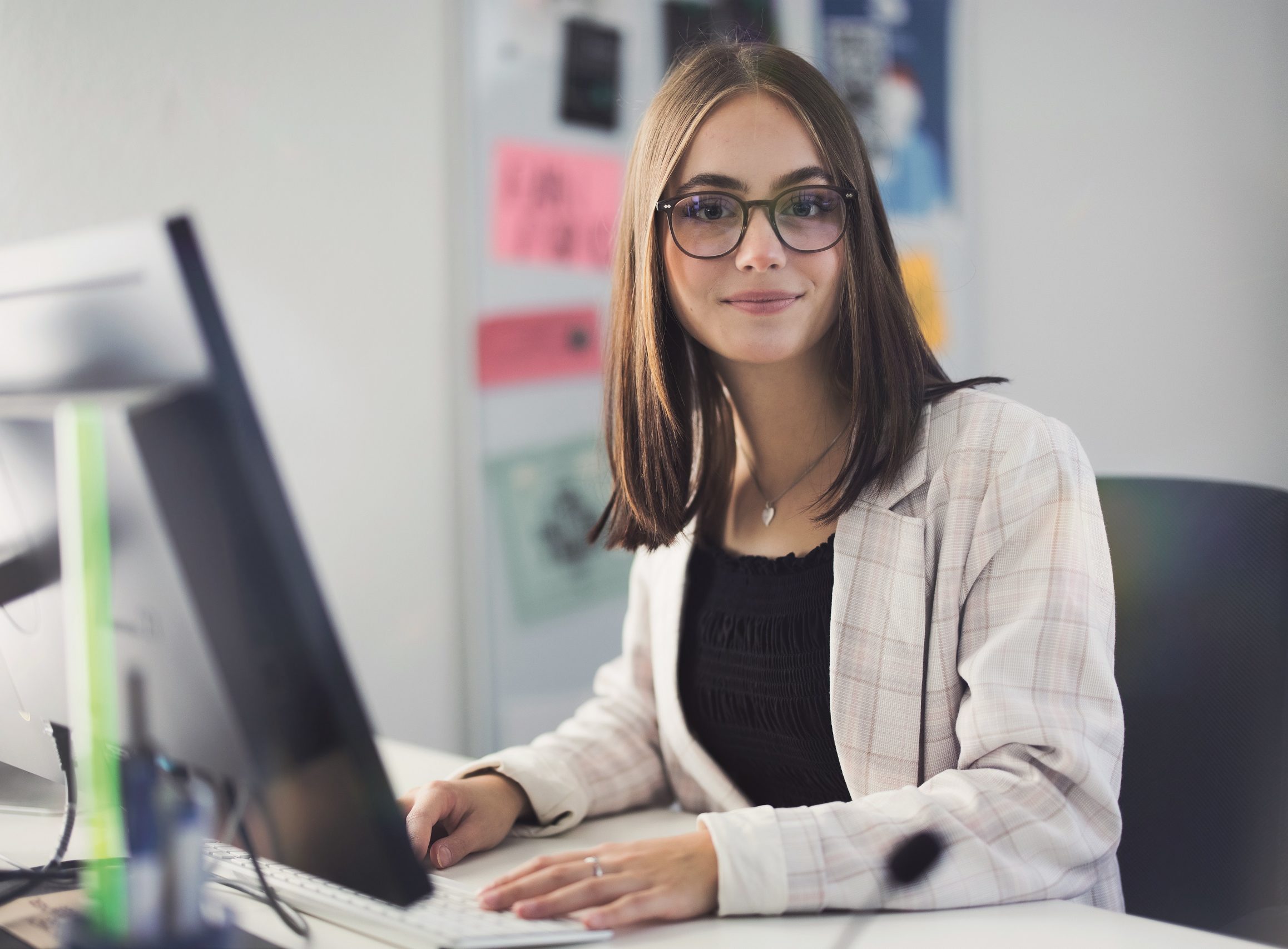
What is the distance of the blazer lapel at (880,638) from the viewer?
91 centimetres

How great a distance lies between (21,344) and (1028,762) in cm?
71

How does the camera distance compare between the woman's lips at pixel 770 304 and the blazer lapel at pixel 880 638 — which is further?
the woman's lips at pixel 770 304

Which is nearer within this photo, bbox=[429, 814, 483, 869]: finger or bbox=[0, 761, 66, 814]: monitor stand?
bbox=[429, 814, 483, 869]: finger

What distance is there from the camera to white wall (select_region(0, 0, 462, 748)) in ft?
4.36

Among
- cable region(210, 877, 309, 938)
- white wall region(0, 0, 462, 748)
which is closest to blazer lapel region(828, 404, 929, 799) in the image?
cable region(210, 877, 309, 938)

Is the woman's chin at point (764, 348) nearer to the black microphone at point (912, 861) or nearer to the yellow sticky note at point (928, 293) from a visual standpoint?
the black microphone at point (912, 861)

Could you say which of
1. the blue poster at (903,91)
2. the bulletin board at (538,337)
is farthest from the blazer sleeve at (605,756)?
the blue poster at (903,91)

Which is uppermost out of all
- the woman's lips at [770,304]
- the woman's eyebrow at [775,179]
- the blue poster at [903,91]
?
the blue poster at [903,91]

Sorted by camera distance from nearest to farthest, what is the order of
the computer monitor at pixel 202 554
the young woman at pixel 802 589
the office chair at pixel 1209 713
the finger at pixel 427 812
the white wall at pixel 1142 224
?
the computer monitor at pixel 202 554 < the young woman at pixel 802 589 < the finger at pixel 427 812 < the office chair at pixel 1209 713 < the white wall at pixel 1142 224

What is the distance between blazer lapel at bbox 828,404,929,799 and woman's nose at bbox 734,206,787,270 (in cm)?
22

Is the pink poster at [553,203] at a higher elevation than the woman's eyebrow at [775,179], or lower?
higher

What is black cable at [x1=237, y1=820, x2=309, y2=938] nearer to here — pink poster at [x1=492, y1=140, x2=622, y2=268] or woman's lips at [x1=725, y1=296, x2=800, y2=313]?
woman's lips at [x1=725, y1=296, x2=800, y2=313]

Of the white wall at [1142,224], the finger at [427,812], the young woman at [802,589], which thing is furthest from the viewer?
the white wall at [1142,224]

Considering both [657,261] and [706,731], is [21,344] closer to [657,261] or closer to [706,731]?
[657,261]
